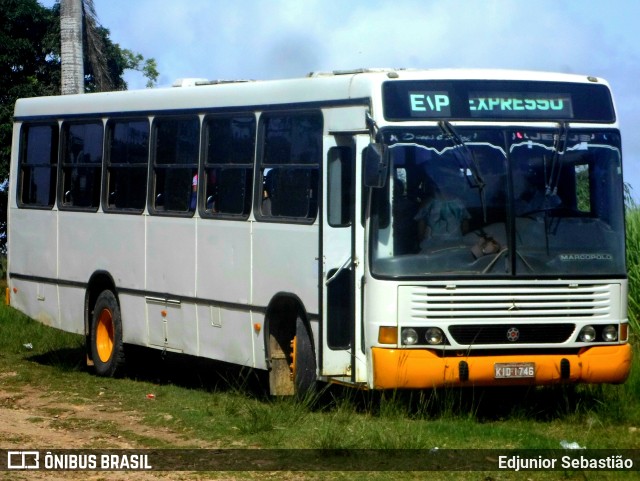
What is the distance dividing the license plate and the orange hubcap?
5709 millimetres

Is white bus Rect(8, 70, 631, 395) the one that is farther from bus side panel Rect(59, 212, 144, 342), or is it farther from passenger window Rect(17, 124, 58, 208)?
passenger window Rect(17, 124, 58, 208)

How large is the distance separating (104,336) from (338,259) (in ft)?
16.1

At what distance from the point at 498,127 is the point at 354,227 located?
1405 mm

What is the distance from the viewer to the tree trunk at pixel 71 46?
21781 mm

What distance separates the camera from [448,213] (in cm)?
1109

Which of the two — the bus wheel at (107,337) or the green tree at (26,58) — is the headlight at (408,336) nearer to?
the bus wheel at (107,337)

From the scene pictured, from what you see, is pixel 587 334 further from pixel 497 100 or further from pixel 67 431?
pixel 67 431

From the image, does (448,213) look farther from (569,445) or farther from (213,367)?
(213,367)

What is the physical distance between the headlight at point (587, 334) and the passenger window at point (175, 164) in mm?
4301

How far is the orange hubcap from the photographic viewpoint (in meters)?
15.5

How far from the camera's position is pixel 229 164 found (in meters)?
13.3

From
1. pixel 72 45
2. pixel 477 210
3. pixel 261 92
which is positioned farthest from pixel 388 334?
pixel 72 45

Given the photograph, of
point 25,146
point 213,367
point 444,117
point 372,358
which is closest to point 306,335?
point 372,358

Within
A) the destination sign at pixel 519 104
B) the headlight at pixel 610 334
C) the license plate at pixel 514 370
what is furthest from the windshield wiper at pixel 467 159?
the headlight at pixel 610 334
